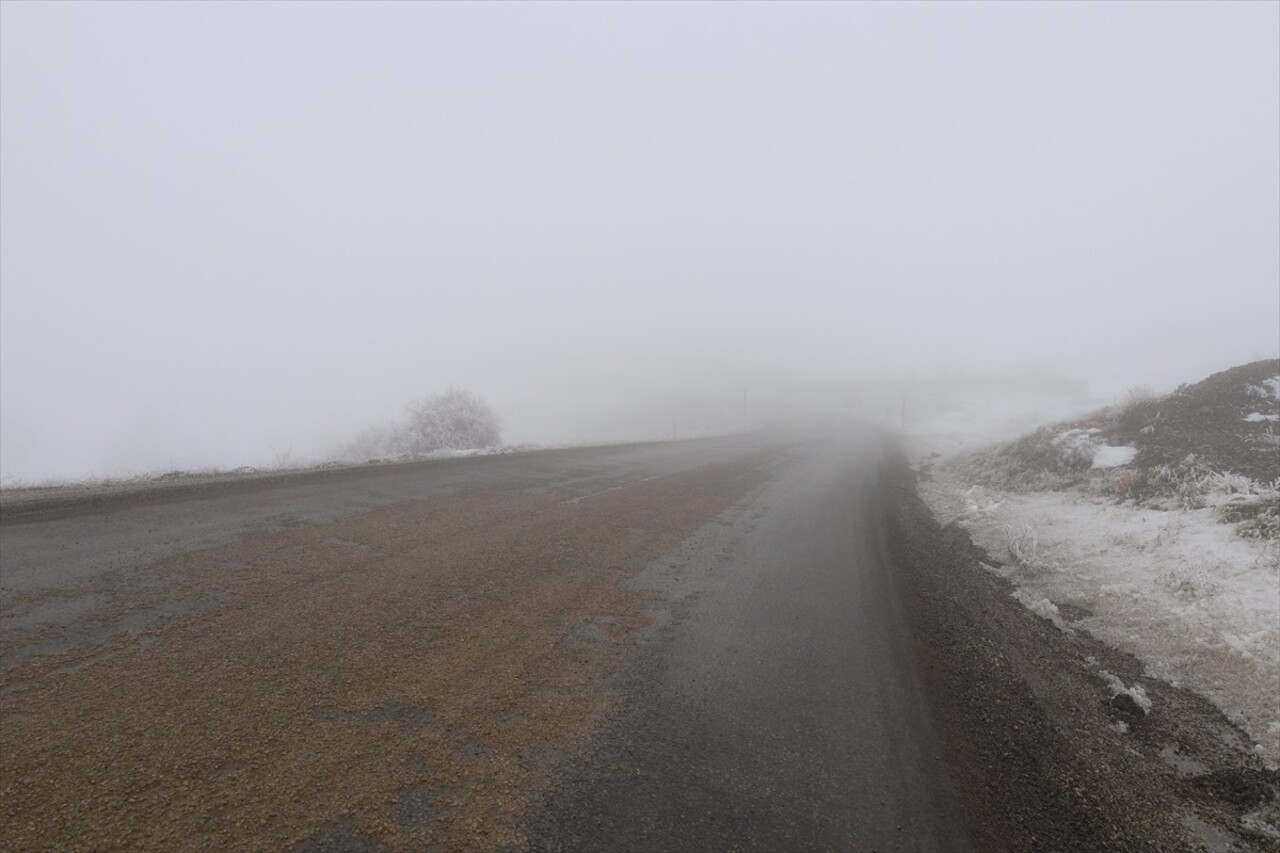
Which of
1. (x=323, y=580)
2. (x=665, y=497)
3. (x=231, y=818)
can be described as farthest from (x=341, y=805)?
(x=665, y=497)

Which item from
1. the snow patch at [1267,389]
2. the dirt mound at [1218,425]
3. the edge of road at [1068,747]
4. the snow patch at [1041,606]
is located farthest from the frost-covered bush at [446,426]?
the snow patch at [1267,389]

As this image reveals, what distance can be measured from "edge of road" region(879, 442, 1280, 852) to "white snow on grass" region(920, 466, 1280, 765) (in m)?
0.26

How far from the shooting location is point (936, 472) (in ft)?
64.8

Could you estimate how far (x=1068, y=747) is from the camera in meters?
3.86

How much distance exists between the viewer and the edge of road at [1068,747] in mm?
3178

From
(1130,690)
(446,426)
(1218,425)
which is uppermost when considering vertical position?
(446,426)

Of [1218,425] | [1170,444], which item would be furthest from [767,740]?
[1218,425]

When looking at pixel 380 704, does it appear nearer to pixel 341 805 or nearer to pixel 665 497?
pixel 341 805

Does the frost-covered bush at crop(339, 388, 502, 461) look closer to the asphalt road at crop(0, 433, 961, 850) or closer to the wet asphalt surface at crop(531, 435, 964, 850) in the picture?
the asphalt road at crop(0, 433, 961, 850)

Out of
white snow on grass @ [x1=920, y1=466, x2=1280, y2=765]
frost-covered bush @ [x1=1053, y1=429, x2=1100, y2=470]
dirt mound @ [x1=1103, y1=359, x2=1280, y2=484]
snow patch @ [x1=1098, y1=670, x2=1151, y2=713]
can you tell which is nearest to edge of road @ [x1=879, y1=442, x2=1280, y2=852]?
snow patch @ [x1=1098, y1=670, x2=1151, y2=713]

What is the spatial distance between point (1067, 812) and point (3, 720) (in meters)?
6.11

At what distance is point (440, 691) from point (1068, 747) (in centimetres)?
424

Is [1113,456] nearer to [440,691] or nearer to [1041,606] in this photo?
[1041,606]

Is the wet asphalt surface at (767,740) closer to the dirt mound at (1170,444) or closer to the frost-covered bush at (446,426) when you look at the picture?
the dirt mound at (1170,444)
